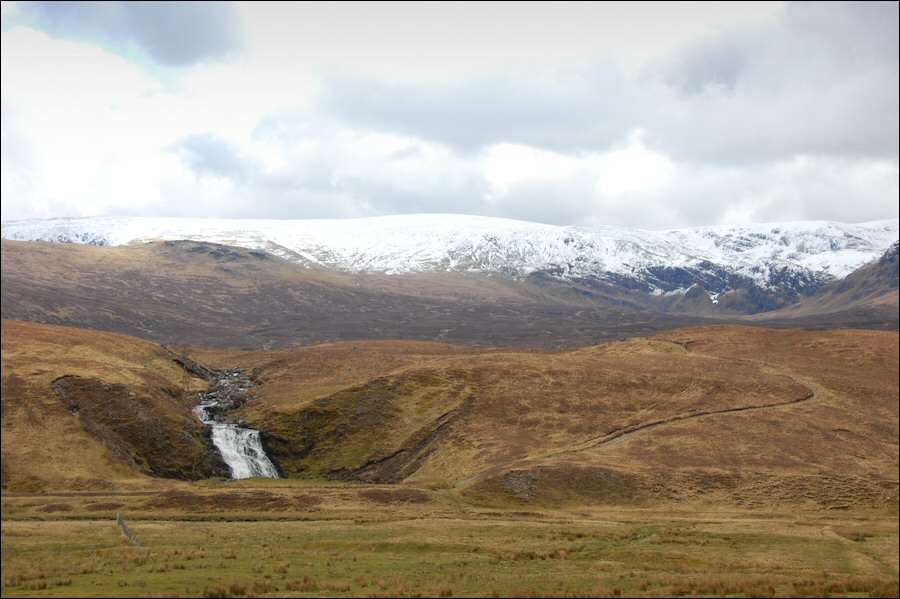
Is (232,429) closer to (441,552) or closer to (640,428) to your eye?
(640,428)

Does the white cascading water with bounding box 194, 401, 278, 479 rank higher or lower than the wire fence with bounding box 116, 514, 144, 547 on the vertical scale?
lower

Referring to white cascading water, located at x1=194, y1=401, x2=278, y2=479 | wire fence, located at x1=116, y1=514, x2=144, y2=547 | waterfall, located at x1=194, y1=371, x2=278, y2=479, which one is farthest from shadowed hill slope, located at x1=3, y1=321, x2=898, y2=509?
wire fence, located at x1=116, y1=514, x2=144, y2=547

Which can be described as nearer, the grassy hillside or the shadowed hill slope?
the grassy hillside

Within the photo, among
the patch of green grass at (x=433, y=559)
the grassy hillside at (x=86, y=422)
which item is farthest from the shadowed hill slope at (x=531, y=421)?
the patch of green grass at (x=433, y=559)

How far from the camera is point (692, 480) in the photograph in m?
88.4

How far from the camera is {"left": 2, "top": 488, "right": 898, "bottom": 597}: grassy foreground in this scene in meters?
35.0

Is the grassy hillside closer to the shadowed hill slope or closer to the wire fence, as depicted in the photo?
the shadowed hill slope

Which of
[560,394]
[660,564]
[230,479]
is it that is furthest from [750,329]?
[660,564]

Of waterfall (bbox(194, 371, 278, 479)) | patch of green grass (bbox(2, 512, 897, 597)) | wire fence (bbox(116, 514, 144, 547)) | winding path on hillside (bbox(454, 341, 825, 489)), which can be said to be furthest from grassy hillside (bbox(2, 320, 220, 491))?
winding path on hillside (bbox(454, 341, 825, 489))

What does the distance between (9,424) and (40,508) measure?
23914mm

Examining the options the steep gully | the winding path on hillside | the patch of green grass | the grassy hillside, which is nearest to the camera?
the patch of green grass

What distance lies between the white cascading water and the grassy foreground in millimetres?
27224

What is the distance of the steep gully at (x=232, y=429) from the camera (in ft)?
346

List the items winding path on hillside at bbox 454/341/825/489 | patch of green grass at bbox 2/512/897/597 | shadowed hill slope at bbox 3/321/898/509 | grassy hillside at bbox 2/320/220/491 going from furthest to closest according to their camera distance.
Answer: winding path on hillside at bbox 454/341/825/489, shadowed hill slope at bbox 3/321/898/509, grassy hillside at bbox 2/320/220/491, patch of green grass at bbox 2/512/897/597
